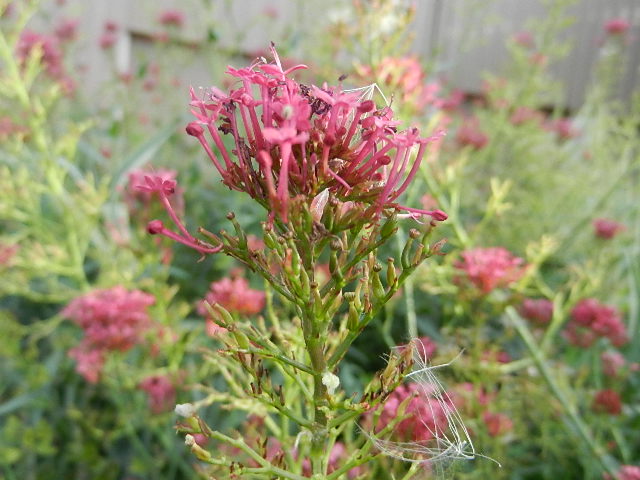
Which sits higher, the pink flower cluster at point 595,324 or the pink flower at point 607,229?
the pink flower at point 607,229

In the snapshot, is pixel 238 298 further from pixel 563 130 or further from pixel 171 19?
pixel 563 130

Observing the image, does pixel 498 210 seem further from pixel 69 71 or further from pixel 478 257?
pixel 69 71

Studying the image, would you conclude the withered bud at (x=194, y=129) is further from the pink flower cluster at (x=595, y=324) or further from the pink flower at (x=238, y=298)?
the pink flower cluster at (x=595, y=324)

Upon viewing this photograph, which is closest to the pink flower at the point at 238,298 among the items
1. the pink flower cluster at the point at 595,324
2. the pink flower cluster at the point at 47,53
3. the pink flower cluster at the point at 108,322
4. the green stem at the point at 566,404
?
the pink flower cluster at the point at 108,322

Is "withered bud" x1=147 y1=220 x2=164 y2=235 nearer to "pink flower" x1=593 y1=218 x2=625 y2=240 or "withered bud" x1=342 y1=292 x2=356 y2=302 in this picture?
"withered bud" x1=342 y1=292 x2=356 y2=302

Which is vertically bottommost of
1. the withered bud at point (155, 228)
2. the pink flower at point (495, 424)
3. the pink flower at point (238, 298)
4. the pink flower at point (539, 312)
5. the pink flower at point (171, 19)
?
the pink flower at point (495, 424)

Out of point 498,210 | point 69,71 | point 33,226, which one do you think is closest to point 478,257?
point 498,210
